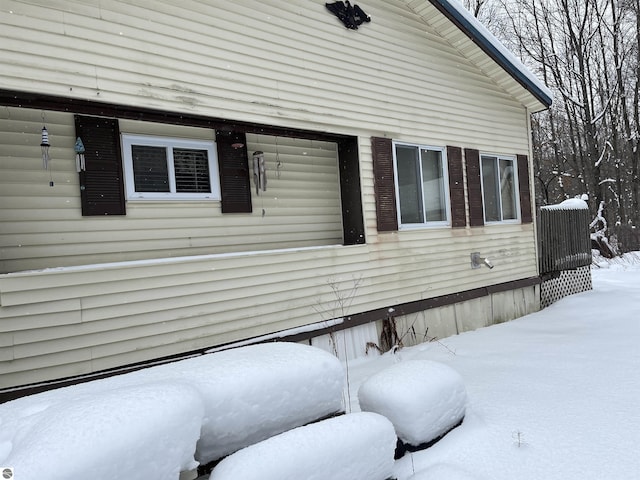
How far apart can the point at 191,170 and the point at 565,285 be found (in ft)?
29.0

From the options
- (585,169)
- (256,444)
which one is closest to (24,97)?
(256,444)

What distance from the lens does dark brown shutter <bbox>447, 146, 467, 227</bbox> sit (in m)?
7.26

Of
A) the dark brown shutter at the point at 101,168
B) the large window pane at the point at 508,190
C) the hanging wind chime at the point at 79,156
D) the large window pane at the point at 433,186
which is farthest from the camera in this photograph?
the large window pane at the point at 508,190

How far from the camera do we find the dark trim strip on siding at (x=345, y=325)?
11.8 ft

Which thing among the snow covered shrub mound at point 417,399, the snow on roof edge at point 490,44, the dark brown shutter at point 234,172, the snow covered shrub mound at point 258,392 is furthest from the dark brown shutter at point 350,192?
the snow covered shrub mound at point 258,392

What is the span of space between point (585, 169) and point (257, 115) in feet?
72.7

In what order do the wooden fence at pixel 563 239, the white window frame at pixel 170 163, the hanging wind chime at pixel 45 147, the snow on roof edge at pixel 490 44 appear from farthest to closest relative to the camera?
the wooden fence at pixel 563 239, the snow on roof edge at pixel 490 44, the white window frame at pixel 170 163, the hanging wind chime at pixel 45 147

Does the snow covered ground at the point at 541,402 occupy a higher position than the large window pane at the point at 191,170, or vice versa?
the large window pane at the point at 191,170

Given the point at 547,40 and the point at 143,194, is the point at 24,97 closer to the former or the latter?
the point at 143,194

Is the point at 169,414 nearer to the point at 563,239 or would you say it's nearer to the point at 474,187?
the point at 474,187

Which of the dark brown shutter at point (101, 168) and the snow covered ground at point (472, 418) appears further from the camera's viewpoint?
the dark brown shutter at point (101, 168)

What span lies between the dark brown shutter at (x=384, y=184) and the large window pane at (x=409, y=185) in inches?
11.4

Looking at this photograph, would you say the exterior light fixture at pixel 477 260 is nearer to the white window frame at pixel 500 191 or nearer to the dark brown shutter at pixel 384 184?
the white window frame at pixel 500 191

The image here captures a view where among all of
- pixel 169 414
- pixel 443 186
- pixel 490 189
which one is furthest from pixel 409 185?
pixel 169 414
